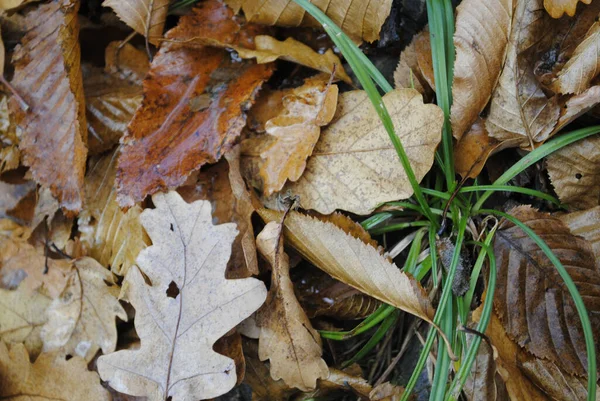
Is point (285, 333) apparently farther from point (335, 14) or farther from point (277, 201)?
point (335, 14)

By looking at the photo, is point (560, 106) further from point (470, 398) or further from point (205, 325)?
point (205, 325)

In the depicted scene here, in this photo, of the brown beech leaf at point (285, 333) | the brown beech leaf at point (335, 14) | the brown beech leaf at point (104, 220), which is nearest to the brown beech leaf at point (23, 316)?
the brown beech leaf at point (104, 220)

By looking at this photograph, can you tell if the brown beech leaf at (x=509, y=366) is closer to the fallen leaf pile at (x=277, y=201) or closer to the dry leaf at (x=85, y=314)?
the fallen leaf pile at (x=277, y=201)

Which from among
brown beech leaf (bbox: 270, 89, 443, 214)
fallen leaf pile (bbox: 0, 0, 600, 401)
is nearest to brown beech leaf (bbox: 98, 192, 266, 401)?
fallen leaf pile (bbox: 0, 0, 600, 401)

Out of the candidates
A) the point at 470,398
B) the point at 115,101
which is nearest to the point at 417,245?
the point at 470,398

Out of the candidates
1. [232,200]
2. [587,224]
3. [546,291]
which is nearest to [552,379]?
[546,291]
